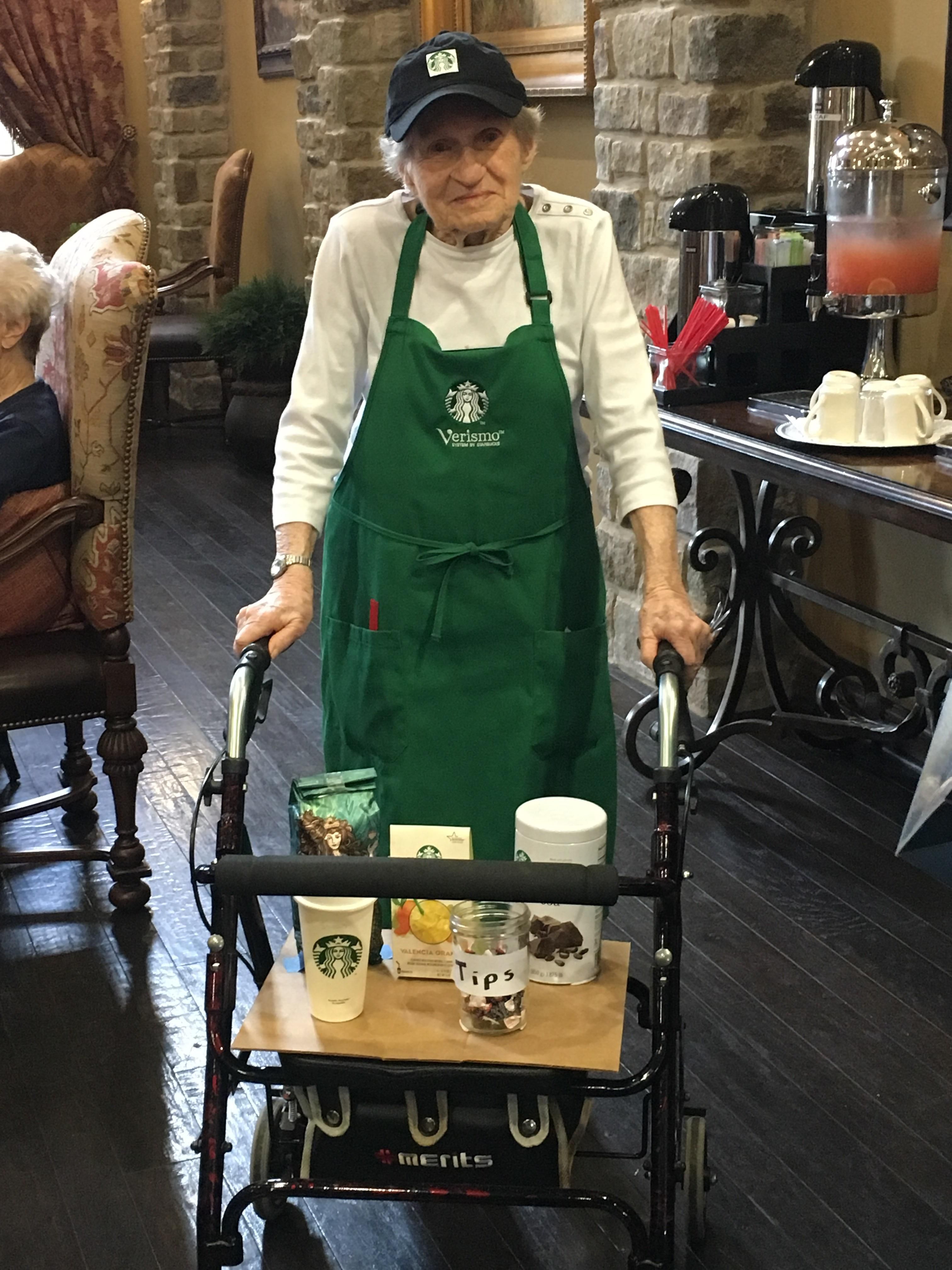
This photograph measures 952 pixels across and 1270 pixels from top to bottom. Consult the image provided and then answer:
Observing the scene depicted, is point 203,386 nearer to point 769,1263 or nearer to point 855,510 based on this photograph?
point 855,510

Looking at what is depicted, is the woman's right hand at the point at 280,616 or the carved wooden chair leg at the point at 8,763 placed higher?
the woman's right hand at the point at 280,616

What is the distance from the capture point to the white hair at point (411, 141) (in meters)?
1.86

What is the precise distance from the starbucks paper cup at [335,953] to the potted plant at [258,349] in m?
4.89

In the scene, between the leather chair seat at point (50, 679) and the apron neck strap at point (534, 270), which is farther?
the leather chair seat at point (50, 679)

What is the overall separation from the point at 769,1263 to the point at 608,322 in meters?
1.24

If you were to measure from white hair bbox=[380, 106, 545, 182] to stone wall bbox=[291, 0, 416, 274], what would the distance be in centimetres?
379

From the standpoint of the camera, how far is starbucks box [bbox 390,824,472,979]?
5.52ft

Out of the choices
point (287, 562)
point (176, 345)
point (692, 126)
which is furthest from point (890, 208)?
point (176, 345)

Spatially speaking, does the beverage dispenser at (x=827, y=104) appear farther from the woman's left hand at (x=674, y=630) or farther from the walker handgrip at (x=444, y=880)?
the walker handgrip at (x=444, y=880)

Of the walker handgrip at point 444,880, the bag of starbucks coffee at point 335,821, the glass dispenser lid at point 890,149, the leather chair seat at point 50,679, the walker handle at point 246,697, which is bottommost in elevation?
the leather chair seat at point 50,679

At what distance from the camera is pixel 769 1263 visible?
1.98 metres

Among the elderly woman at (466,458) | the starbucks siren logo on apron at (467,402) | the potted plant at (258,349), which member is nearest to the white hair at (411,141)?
the elderly woman at (466,458)

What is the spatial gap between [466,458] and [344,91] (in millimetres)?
4243

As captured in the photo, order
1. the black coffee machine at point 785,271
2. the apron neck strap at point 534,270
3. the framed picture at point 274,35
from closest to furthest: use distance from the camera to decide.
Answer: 1. the apron neck strap at point 534,270
2. the black coffee machine at point 785,271
3. the framed picture at point 274,35
